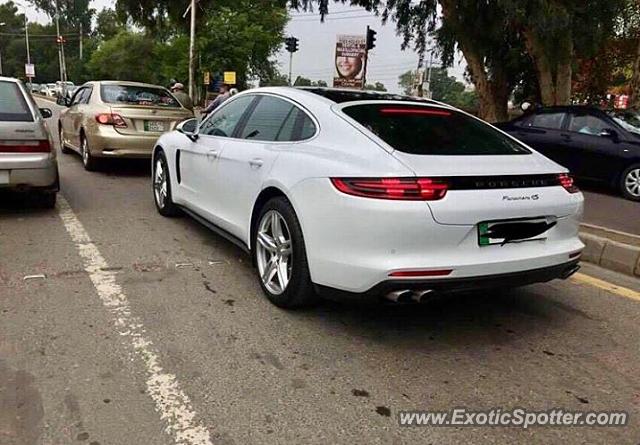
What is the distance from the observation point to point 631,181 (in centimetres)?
913

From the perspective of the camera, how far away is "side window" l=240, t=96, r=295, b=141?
4.37m

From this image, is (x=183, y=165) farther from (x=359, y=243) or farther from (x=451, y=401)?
(x=451, y=401)

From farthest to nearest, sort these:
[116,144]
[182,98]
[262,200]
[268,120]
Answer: [182,98]
[116,144]
[268,120]
[262,200]

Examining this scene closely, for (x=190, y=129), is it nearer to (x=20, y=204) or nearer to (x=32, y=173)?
(x=32, y=173)

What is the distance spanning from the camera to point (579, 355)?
3.55m

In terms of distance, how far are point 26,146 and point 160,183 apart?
4.52 ft

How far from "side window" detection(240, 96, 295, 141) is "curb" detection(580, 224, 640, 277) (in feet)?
9.85

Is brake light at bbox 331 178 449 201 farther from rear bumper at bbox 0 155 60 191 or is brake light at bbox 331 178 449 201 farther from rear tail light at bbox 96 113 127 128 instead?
rear tail light at bbox 96 113 127 128

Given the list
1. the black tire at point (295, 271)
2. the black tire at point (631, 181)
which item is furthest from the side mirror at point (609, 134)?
the black tire at point (295, 271)

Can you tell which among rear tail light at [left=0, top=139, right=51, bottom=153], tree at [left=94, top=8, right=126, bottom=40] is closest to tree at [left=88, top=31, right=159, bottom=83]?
tree at [left=94, top=8, right=126, bottom=40]

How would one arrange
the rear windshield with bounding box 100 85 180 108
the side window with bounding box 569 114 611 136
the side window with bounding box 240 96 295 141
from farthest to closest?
the side window with bounding box 569 114 611 136 < the rear windshield with bounding box 100 85 180 108 < the side window with bounding box 240 96 295 141

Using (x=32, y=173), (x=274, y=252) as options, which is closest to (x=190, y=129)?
(x=32, y=173)

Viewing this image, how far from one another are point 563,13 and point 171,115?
6676 millimetres

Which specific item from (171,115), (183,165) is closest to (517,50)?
(171,115)
